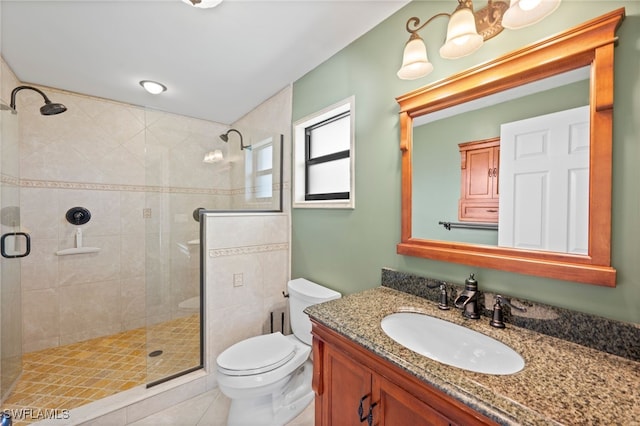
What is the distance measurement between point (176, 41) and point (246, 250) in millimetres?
1519

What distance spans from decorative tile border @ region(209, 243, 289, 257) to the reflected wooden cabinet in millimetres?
1488

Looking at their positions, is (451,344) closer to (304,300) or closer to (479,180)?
(479,180)

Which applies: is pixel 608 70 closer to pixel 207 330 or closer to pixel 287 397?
pixel 287 397

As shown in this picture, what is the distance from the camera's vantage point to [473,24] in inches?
36.3

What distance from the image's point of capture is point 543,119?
36.9 inches

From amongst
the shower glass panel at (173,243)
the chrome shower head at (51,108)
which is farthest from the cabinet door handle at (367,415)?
the chrome shower head at (51,108)

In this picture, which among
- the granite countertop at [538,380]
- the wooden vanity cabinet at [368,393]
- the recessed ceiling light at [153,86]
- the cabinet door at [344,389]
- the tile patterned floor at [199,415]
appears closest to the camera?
the granite countertop at [538,380]

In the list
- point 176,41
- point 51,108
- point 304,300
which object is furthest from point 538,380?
point 51,108

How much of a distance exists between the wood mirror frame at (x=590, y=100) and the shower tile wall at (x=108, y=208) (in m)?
1.89

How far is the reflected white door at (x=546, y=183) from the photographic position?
855 mm

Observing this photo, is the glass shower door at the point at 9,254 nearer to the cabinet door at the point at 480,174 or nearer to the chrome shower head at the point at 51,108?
the chrome shower head at the point at 51,108

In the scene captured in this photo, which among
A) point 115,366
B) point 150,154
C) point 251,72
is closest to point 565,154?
point 251,72

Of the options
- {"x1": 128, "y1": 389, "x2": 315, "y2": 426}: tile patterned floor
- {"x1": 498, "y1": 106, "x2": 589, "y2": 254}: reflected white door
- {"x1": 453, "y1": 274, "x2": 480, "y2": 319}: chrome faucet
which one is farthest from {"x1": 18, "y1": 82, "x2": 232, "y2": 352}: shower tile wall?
{"x1": 498, "y1": 106, "x2": 589, "y2": 254}: reflected white door

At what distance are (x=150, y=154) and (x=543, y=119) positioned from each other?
2.32 m
